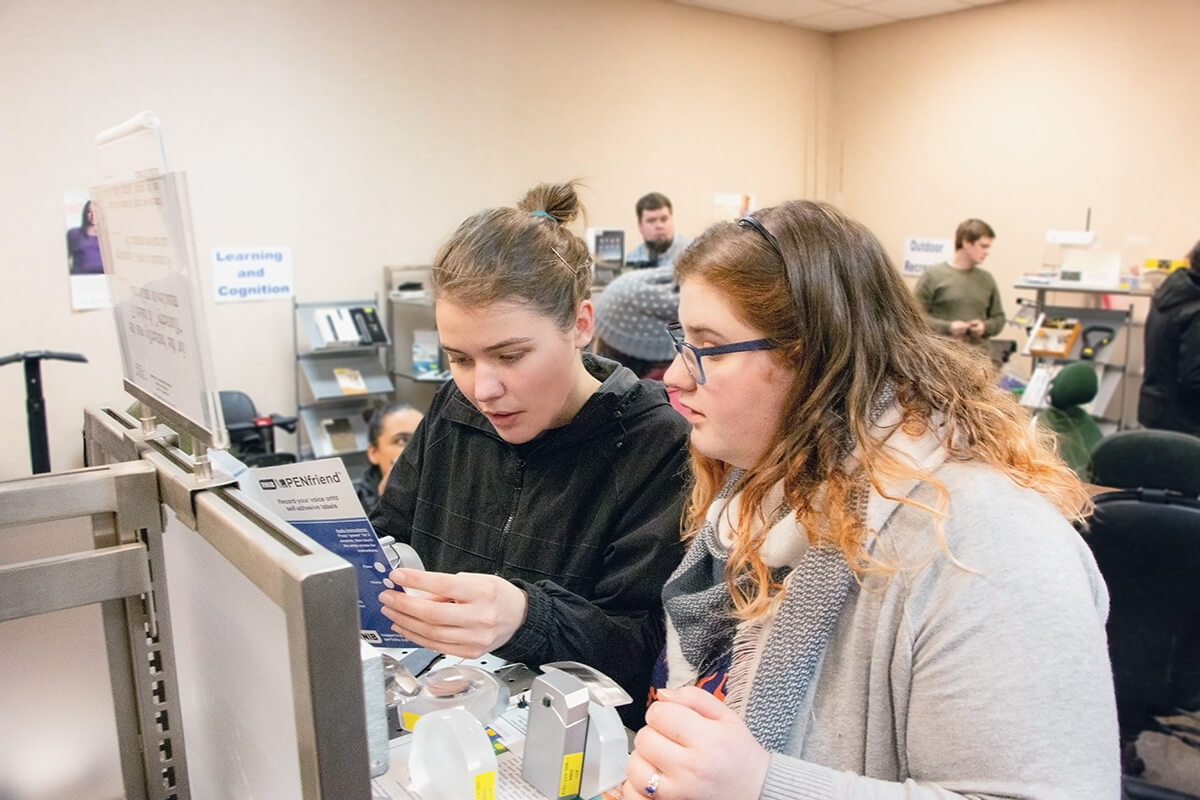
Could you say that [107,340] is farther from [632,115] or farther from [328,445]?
[632,115]

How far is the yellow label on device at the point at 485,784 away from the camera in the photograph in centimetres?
90

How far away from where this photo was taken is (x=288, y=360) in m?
4.79

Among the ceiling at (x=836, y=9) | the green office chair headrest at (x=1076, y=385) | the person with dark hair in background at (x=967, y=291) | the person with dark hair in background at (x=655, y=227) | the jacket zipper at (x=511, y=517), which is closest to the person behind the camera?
the jacket zipper at (x=511, y=517)

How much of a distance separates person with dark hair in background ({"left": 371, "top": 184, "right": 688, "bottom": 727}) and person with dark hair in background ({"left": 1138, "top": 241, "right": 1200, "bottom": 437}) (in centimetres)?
337

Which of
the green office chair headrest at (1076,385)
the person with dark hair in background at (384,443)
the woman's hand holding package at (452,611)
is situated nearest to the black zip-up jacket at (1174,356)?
the green office chair headrest at (1076,385)

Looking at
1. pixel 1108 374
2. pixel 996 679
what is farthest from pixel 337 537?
pixel 1108 374

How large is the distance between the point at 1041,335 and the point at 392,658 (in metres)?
5.62

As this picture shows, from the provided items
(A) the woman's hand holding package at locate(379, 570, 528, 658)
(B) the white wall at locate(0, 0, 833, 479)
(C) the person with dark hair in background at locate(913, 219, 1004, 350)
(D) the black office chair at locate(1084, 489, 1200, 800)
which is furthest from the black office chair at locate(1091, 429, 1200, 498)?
(C) the person with dark hair in background at locate(913, 219, 1004, 350)

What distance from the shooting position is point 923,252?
7094 mm

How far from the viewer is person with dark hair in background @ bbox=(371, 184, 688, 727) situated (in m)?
1.30

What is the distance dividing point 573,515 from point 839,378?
0.56 m

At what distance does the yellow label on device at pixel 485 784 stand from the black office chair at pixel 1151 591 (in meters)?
1.62

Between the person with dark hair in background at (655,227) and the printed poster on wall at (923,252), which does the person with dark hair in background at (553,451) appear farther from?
the printed poster on wall at (923,252)

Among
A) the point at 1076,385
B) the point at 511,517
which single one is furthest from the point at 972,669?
the point at 1076,385
